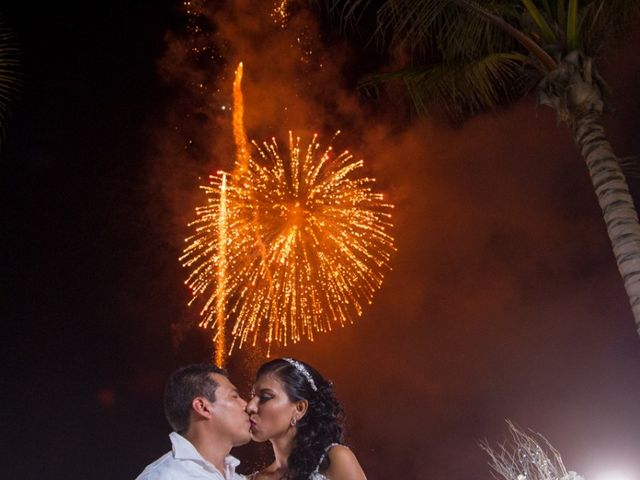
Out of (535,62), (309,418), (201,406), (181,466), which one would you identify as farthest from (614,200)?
(181,466)

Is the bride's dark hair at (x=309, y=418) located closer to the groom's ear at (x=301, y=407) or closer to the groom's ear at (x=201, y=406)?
the groom's ear at (x=301, y=407)

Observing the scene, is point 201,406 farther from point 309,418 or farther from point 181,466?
point 309,418

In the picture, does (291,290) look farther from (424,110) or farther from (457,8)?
(457,8)

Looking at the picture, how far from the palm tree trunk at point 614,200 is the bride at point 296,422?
15.8ft

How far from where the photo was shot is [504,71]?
14008 mm

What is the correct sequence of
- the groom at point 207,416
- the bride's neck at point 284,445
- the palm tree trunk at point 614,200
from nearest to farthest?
1. the groom at point 207,416
2. the bride's neck at point 284,445
3. the palm tree trunk at point 614,200

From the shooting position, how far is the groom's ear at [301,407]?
6633 millimetres

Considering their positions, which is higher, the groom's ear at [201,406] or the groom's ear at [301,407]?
the groom's ear at [201,406]

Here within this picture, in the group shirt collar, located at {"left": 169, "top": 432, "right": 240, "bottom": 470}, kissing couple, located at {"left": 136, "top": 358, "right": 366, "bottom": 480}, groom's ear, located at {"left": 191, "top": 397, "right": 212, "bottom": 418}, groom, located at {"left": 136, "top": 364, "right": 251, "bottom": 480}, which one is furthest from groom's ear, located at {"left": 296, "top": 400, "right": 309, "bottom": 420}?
shirt collar, located at {"left": 169, "top": 432, "right": 240, "bottom": 470}

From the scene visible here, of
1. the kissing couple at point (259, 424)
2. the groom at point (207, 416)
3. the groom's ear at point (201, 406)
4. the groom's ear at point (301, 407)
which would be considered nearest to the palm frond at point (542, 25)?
the kissing couple at point (259, 424)

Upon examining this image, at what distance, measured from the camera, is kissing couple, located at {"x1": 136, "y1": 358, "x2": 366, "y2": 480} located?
5051 mm

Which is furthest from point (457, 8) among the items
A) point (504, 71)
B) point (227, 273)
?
point (227, 273)

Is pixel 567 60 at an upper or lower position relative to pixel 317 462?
upper

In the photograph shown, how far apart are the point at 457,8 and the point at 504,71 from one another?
2.01 m
